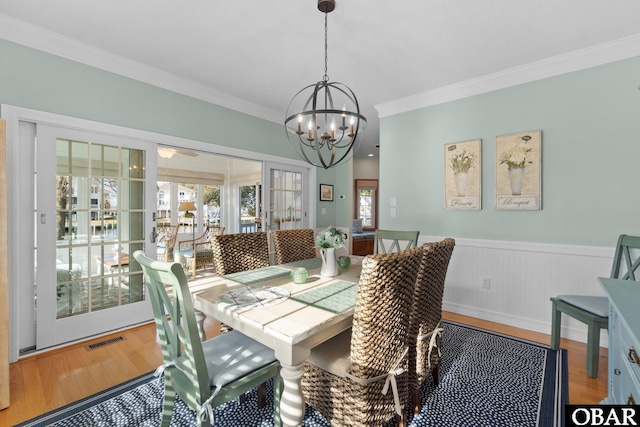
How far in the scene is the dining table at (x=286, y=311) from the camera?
48.9 inches

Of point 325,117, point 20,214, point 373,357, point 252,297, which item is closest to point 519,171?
point 325,117

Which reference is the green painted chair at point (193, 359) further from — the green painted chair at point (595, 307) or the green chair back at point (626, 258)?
the green chair back at point (626, 258)

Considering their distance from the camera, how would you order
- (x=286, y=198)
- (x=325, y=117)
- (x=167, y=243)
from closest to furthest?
(x=325, y=117) < (x=286, y=198) < (x=167, y=243)

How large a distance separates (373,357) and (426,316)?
1.69ft

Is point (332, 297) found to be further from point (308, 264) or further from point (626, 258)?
point (626, 258)

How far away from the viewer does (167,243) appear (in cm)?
545

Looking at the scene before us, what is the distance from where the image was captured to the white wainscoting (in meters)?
2.59

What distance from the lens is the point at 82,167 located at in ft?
8.49

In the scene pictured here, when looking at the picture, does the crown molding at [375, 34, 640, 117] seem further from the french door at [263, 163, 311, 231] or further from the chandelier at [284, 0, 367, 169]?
the french door at [263, 163, 311, 231]

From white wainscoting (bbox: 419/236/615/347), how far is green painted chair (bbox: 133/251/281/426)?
8.30 feet

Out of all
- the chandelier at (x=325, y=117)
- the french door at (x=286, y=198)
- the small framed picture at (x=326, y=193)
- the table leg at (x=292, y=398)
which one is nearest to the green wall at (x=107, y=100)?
the french door at (x=286, y=198)

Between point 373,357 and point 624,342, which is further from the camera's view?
point 373,357

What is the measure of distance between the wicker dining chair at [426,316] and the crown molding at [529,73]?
2183 mm

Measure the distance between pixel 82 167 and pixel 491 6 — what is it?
343cm
